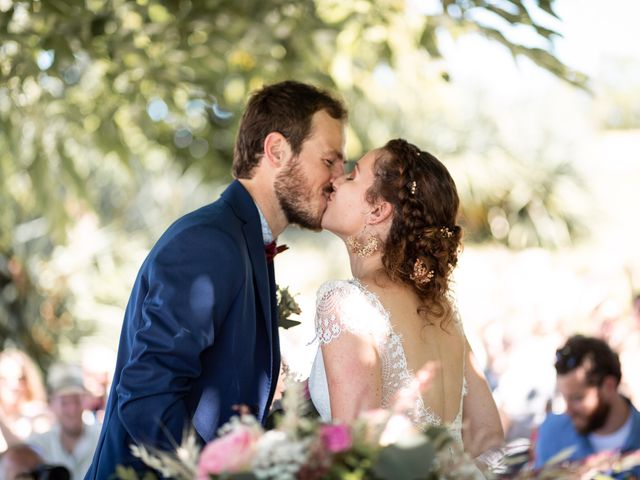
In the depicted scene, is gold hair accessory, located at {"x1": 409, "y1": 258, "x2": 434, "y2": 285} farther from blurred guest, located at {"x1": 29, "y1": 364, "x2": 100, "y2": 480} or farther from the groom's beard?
blurred guest, located at {"x1": 29, "y1": 364, "x2": 100, "y2": 480}

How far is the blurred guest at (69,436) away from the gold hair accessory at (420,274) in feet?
12.7

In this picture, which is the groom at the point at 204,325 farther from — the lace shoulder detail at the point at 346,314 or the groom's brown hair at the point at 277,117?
the lace shoulder detail at the point at 346,314

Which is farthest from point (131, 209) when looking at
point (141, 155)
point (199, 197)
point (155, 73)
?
point (155, 73)

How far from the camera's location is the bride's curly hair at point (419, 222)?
11.3ft

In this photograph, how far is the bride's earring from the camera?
11.6 ft

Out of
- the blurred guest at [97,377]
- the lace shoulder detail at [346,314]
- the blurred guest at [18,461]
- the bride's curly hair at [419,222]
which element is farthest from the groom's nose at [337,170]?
the blurred guest at [97,377]

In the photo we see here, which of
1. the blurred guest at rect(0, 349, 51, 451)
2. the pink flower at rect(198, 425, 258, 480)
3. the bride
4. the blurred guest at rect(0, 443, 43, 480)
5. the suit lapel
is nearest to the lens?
the pink flower at rect(198, 425, 258, 480)

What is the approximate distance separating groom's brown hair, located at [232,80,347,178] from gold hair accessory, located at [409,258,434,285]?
62 centimetres

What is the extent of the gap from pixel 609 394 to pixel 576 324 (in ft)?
18.6

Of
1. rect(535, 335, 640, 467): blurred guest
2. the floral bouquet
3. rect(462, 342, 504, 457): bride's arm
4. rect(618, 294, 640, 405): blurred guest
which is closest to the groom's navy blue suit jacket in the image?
rect(462, 342, 504, 457): bride's arm

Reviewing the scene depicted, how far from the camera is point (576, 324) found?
37.0 ft

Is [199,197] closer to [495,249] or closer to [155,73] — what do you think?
[155,73]

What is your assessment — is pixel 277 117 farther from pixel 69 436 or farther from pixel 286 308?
pixel 69 436

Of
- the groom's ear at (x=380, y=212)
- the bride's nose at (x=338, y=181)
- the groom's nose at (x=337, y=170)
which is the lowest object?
the groom's nose at (x=337, y=170)
